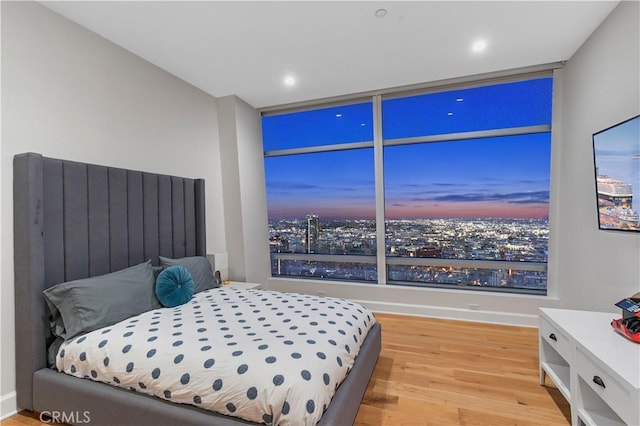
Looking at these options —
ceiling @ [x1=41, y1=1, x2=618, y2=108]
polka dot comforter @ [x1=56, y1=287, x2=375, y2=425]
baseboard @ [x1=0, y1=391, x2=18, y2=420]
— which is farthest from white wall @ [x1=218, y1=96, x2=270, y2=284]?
baseboard @ [x1=0, y1=391, x2=18, y2=420]

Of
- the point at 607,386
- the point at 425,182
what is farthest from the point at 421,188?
the point at 607,386

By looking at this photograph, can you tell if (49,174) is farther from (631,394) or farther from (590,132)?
(590,132)

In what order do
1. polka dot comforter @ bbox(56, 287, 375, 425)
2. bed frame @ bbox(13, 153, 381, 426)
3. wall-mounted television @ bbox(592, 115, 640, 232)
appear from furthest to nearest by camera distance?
wall-mounted television @ bbox(592, 115, 640, 232), bed frame @ bbox(13, 153, 381, 426), polka dot comforter @ bbox(56, 287, 375, 425)

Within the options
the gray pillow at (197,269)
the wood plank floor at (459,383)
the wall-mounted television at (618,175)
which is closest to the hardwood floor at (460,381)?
the wood plank floor at (459,383)

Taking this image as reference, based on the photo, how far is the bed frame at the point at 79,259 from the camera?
65.3 inches

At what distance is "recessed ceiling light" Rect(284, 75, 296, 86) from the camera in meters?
3.44

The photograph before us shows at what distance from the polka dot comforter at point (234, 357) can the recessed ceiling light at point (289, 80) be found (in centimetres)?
255

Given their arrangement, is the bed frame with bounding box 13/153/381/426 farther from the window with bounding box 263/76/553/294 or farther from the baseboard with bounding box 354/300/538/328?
the window with bounding box 263/76/553/294

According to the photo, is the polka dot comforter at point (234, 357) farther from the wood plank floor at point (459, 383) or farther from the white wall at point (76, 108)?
the white wall at point (76, 108)

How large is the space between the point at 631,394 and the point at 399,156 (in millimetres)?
3162

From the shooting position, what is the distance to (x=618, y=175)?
209 cm

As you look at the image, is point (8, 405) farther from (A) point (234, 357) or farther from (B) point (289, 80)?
(B) point (289, 80)

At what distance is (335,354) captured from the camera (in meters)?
1.71

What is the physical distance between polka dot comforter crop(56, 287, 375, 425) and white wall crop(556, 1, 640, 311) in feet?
6.49
